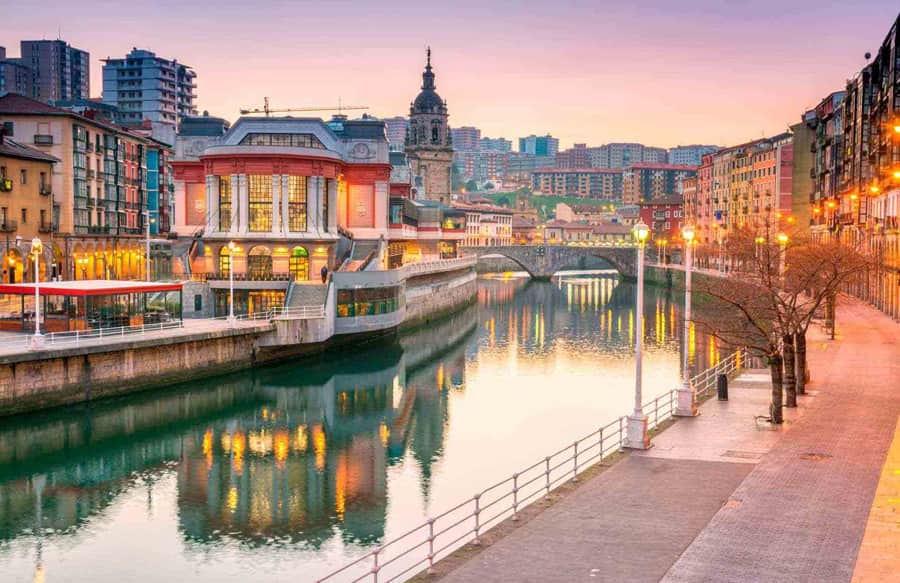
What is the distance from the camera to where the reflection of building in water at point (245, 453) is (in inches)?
1348

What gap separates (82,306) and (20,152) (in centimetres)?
3050

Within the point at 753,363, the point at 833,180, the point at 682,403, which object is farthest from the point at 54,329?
the point at 833,180

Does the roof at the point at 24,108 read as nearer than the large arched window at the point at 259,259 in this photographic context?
No

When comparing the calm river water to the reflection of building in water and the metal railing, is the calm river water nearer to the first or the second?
the reflection of building in water

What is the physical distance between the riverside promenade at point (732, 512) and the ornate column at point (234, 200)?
52.7m

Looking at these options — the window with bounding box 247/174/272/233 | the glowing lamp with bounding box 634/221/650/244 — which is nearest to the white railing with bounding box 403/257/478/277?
the window with bounding box 247/174/272/233

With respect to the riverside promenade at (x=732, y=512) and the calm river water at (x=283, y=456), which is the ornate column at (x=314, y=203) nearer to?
the calm river water at (x=283, y=456)

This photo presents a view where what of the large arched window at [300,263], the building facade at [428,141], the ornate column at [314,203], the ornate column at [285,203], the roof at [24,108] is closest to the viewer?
the ornate column at [285,203]

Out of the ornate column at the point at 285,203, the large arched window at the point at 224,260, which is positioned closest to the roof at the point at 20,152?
the large arched window at the point at 224,260

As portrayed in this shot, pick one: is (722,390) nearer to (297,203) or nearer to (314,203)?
(314,203)

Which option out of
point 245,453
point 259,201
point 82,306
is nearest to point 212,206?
point 259,201

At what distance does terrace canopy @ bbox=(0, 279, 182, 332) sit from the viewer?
5831cm

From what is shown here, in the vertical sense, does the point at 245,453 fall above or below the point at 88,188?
below

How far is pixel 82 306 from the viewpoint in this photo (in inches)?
2319
